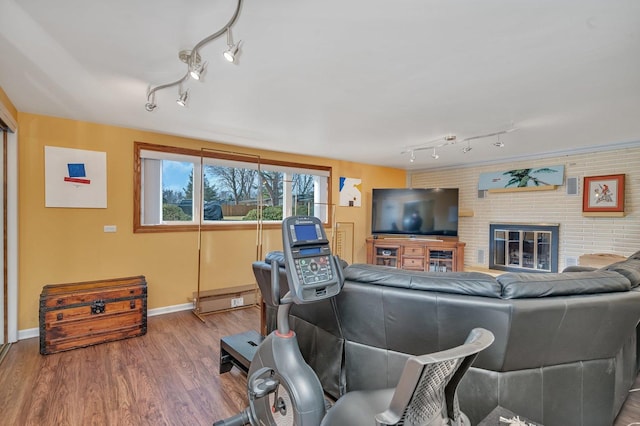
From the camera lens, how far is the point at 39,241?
3178 millimetres

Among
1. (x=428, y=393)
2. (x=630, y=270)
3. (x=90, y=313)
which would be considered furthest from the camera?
(x=90, y=313)

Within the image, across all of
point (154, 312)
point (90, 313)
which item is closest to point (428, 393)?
point (90, 313)

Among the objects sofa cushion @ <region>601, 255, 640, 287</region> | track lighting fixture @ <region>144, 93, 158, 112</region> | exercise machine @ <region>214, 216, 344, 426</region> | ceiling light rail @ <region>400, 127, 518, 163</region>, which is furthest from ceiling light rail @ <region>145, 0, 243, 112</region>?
ceiling light rail @ <region>400, 127, 518, 163</region>

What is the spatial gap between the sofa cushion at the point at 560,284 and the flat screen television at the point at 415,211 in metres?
3.83

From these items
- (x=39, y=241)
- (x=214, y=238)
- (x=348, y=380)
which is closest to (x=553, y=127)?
(x=348, y=380)

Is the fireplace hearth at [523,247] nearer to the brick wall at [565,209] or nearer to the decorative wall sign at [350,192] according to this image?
the brick wall at [565,209]

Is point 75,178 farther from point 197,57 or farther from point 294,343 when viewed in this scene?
point 294,343

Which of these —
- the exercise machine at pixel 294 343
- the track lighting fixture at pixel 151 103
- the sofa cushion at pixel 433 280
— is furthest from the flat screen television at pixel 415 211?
the exercise machine at pixel 294 343

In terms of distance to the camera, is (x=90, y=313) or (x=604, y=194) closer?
(x=90, y=313)

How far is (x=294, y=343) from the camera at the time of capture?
1652 mm

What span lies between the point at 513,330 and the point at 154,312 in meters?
3.81

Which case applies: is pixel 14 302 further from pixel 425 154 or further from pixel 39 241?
pixel 425 154

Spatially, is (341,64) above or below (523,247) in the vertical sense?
above

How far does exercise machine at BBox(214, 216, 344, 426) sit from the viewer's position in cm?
147
